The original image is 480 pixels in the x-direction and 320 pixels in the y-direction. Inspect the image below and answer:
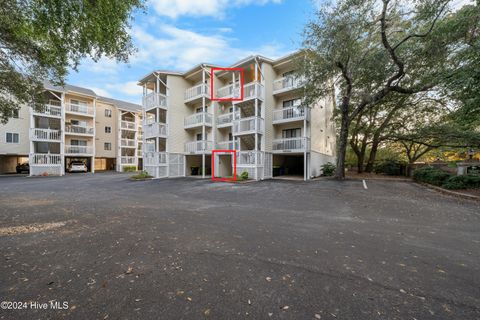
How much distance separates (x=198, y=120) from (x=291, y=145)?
930 cm

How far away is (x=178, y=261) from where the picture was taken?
10.0ft

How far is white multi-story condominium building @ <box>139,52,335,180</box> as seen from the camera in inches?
603

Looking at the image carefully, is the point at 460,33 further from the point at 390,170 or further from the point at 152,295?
the point at 152,295

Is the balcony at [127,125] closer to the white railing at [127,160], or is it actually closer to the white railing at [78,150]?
the white railing at [127,160]

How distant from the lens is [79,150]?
23250mm

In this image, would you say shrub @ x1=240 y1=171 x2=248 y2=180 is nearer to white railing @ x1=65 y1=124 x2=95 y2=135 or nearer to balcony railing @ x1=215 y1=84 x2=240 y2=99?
balcony railing @ x1=215 y1=84 x2=240 y2=99

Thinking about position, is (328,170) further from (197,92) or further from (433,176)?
(197,92)

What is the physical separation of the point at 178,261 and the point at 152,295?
0.79m

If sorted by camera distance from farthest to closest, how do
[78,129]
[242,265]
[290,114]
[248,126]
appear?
1. [78,129]
2. [290,114]
3. [248,126]
4. [242,265]

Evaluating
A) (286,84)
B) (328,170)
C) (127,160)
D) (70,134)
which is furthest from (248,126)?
(70,134)

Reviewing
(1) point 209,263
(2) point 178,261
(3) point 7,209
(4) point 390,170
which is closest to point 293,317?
(1) point 209,263

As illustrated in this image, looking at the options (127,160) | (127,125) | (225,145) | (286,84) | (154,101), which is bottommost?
(127,160)

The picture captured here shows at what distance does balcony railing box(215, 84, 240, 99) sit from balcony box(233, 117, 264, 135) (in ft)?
7.92

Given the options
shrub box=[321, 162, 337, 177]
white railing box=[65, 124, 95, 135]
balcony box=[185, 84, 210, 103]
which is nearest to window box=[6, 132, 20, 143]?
white railing box=[65, 124, 95, 135]
